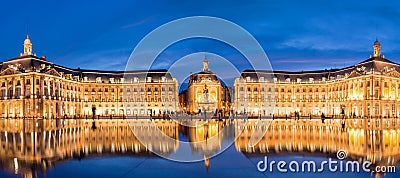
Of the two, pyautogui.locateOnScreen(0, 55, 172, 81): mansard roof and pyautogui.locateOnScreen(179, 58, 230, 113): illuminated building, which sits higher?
pyautogui.locateOnScreen(0, 55, 172, 81): mansard roof

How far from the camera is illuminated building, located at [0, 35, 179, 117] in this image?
255ft

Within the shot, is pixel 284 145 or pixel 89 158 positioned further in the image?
pixel 284 145

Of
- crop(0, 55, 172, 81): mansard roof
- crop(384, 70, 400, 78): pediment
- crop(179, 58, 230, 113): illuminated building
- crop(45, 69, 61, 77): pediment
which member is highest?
crop(0, 55, 172, 81): mansard roof

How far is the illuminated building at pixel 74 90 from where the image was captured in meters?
77.8

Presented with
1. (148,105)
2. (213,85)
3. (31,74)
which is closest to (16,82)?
(31,74)

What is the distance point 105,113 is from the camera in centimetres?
10519

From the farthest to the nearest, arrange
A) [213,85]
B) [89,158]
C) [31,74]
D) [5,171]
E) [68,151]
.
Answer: [213,85] → [31,74] → [68,151] → [89,158] → [5,171]

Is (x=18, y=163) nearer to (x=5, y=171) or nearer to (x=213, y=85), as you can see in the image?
(x=5, y=171)

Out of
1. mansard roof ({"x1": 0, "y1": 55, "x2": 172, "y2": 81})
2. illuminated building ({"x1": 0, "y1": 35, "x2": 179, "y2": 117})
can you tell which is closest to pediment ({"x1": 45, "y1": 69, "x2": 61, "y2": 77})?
illuminated building ({"x1": 0, "y1": 35, "x2": 179, "y2": 117})

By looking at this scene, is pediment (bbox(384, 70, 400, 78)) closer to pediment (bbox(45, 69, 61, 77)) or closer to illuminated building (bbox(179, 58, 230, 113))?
illuminated building (bbox(179, 58, 230, 113))

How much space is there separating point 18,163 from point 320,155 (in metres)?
9.53

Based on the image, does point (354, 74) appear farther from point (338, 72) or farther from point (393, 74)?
point (338, 72)

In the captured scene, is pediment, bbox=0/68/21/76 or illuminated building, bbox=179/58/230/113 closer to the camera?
pediment, bbox=0/68/21/76

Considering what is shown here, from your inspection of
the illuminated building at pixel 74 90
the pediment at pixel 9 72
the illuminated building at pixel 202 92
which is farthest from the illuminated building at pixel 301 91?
the pediment at pixel 9 72
